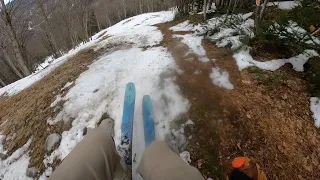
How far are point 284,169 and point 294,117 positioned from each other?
956 mm

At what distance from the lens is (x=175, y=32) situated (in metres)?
7.27

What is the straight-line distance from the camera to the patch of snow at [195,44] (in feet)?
17.8

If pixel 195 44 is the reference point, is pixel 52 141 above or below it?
below

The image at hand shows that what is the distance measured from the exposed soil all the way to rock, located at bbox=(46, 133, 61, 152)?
7.91ft

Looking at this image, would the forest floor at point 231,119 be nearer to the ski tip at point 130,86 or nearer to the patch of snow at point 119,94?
the patch of snow at point 119,94

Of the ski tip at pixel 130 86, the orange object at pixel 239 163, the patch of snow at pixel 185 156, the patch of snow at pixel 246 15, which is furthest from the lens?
the patch of snow at pixel 246 15

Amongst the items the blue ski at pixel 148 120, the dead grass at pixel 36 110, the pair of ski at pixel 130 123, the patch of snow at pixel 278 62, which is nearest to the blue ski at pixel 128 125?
the pair of ski at pixel 130 123

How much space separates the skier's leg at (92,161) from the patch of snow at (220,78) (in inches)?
106

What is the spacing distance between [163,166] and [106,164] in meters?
0.71

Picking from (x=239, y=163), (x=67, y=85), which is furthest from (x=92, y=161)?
(x=67, y=85)

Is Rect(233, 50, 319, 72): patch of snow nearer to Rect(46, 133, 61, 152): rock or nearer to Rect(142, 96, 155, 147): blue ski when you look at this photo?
Rect(142, 96, 155, 147): blue ski

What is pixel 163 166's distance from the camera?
6.42ft

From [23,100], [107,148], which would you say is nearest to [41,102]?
[23,100]

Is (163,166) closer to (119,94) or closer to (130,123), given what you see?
(130,123)
